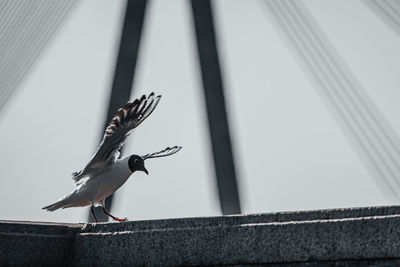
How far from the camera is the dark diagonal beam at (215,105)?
6336 millimetres

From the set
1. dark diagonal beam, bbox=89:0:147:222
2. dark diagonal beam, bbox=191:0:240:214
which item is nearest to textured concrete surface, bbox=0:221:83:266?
dark diagonal beam, bbox=191:0:240:214

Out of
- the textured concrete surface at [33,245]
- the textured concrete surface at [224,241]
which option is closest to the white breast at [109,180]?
the textured concrete surface at [224,241]

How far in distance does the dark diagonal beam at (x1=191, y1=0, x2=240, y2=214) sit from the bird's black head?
1.72 metres

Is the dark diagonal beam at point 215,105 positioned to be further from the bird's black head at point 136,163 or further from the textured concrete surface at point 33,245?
the textured concrete surface at point 33,245

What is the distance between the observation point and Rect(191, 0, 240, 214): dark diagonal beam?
249 inches

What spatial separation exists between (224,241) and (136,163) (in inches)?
68.6

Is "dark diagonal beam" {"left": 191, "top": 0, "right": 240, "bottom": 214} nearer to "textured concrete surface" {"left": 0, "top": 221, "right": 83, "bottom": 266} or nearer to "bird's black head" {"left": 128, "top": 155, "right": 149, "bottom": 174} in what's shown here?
"bird's black head" {"left": 128, "top": 155, "right": 149, "bottom": 174}

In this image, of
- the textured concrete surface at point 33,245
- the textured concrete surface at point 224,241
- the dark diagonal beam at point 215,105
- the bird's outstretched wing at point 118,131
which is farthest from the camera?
the dark diagonal beam at point 215,105

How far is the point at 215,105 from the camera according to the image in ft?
21.8

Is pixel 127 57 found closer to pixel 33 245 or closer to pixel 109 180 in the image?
pixel 109 180

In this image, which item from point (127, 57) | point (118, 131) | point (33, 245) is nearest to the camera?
point (33, 245)

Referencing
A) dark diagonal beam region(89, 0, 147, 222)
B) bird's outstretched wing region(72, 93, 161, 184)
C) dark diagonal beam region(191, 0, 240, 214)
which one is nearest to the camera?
bird's outstretched wing region(72, 93, 161, 184)

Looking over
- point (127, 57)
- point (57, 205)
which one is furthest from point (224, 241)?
point (127, 57)

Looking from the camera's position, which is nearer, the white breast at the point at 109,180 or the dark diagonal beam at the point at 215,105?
the white breast at the point at 109,180
